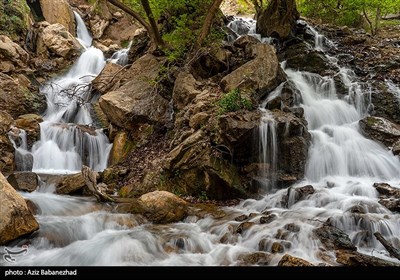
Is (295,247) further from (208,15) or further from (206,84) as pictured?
(208,15)

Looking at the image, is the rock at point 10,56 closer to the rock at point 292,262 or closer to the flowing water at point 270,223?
the flowing water at point 270,223

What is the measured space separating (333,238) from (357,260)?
32.3 inches

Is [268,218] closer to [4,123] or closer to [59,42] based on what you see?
[4,123]

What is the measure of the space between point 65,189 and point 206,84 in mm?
5512

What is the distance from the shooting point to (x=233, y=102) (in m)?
9.05

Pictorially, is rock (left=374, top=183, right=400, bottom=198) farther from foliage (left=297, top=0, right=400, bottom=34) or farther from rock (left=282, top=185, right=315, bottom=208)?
foliage (left=297, top=0, right=400, bottom=34)

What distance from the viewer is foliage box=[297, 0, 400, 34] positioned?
1692 cm

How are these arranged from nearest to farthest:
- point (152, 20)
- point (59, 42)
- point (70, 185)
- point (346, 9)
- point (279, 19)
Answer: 1. point (70, 185)
2. point (152, 20)
3. point (279, 19)
4. point (346, 9)
5. point (59, 42)

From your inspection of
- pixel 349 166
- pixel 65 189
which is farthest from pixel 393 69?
pixel 65 189

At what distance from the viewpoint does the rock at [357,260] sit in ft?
15.5

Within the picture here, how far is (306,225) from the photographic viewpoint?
618 centimetres

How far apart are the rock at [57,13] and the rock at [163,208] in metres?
18.9

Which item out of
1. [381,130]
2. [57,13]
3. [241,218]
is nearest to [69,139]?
[241,218]

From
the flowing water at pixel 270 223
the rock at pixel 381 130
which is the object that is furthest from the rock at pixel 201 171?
the rock at pixel 381 130
